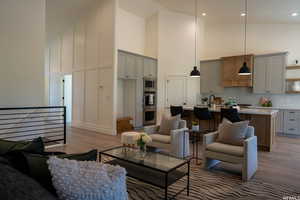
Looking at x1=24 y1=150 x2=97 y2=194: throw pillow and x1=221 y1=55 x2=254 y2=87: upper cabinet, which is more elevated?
x1=221 y1=55 x2=254 y2=87: upper cabinet

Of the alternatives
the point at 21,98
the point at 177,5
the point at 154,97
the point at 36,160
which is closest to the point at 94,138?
the point at 21,98

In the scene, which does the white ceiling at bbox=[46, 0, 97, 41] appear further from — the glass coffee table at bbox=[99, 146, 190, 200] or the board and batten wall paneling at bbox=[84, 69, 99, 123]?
the glass coffee table at bbox=[99, 146, 190, 200]

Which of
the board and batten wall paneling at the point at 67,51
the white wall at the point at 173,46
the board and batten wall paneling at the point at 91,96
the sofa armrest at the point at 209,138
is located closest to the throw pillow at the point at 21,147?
the sofa armrest at the point at 209,138

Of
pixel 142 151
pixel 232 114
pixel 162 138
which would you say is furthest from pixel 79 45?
pixel 232 114

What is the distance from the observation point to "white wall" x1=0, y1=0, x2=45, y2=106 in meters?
4.49

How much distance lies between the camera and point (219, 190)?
2.73 meters

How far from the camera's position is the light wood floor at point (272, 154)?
3.23 m

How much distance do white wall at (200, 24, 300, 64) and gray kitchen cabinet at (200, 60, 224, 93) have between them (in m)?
0.49

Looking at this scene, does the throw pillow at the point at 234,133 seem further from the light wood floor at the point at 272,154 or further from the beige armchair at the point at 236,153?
the light wood floor at the point at 272,154

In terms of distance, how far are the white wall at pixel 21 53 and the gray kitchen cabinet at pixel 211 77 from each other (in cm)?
611

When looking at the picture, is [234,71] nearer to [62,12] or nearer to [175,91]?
[175,91]

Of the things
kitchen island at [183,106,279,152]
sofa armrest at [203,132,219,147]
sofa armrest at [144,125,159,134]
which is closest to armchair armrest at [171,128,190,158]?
sofa armrest at [203,132,219,147]

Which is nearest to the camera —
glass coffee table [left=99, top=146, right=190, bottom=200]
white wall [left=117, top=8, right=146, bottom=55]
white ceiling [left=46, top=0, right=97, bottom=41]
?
glass coffee table [left=99, top=146, right=190, bottom=200]

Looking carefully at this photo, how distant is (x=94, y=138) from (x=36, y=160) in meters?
4.62
